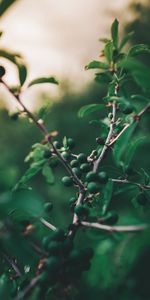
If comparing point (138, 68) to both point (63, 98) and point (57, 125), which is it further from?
point (63, 98)

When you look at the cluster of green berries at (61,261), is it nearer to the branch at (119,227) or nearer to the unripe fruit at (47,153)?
the branch at (119,227)

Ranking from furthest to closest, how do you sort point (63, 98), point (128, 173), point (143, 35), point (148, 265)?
point (63, 98) < point (143, 35) < point (148, 265) < point (128, 173)

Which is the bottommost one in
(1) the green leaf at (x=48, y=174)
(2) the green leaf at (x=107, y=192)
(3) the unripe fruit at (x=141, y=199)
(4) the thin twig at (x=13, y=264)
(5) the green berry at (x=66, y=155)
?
(3) the unripe fruit at (x=141, y=199)

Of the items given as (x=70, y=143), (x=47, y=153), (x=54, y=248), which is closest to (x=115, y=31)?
(x=70, y=143)

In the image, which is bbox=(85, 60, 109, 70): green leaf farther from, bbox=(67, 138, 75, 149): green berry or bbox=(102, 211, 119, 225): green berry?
bbox=(102, 211, 119, 225): green berry

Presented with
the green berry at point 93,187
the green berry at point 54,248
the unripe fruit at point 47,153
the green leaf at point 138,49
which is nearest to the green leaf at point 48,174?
the unripe fruit at point 47,153

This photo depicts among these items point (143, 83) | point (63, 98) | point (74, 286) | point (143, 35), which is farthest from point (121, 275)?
point (63, 98)

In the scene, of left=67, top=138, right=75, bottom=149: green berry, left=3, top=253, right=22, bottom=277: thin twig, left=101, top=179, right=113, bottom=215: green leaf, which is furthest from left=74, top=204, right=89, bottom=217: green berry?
left=67, top=138, right=75, bottom=149: green berry

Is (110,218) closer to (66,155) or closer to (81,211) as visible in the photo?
(81,211)
